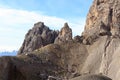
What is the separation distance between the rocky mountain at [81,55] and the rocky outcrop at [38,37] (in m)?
19.4

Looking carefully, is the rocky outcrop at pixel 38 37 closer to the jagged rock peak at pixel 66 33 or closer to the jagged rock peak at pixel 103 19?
the jagged rock peak at pixel 66 33

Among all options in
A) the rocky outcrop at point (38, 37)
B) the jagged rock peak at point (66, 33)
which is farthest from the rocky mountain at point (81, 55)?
the rocky outcrop at point (38, 37)

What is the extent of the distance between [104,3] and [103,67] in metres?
32.6

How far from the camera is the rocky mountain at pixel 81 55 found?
305 feet

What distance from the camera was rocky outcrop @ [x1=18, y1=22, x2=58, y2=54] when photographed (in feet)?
482

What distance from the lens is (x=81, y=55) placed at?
362ft

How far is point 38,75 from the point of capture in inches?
3780

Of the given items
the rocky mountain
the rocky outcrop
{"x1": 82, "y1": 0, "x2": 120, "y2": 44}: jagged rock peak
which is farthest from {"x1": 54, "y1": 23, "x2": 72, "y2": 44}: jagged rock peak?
the rocky outcrop

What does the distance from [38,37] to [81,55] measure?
131 feet

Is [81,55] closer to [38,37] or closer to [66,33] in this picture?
[66,33]

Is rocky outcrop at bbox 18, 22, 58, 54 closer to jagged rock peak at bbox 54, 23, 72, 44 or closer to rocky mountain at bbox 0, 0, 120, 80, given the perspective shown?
jagged rock peak at bbox 54, 23, 72, 44

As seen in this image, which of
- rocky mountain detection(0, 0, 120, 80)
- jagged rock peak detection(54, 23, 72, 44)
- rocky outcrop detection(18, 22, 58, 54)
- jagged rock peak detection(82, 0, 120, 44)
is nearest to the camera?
rocky mountain detection(0, 0, 120, 80)

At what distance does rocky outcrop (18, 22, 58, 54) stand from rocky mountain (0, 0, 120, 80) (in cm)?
1939

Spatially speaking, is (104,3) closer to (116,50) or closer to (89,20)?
(89,20)
